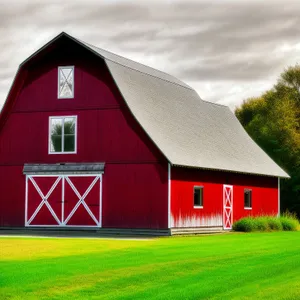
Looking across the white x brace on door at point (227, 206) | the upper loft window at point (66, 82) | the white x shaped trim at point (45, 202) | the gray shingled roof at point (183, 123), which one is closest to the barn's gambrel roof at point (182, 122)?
the gray shingled roof at point (183, 123)

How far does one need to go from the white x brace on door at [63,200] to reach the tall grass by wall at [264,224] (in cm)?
705

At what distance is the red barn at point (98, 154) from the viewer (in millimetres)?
31875

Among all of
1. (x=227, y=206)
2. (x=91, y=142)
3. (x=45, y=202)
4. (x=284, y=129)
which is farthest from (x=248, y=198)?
(x=284, y=129)

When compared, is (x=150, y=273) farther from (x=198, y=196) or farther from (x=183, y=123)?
(x=183, y=123)

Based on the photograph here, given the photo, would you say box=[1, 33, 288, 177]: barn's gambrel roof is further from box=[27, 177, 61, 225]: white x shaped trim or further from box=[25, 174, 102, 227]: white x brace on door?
box=[27, 177, 61, 225]: white x shaped trim

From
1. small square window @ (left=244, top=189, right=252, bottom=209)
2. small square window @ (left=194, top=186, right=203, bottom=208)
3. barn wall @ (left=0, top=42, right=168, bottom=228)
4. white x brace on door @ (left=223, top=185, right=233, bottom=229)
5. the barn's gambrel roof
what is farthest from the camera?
small square window @ (left=244, top=189, right=252, bottom=209)

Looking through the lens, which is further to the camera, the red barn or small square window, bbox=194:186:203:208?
small square window, bbox=194:186:203:208

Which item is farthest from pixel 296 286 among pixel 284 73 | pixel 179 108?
pixel 284 73

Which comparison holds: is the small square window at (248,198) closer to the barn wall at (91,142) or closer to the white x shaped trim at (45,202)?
the barn wall at (91,142)

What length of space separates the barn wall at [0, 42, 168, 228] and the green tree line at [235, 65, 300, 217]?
23.9 metres

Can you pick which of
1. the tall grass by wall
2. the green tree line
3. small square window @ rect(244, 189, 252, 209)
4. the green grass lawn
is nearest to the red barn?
the tall grass by wall

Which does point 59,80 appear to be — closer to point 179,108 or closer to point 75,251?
point 179,108

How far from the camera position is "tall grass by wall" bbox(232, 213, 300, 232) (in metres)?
35.1

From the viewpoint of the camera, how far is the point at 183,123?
36.2 m
